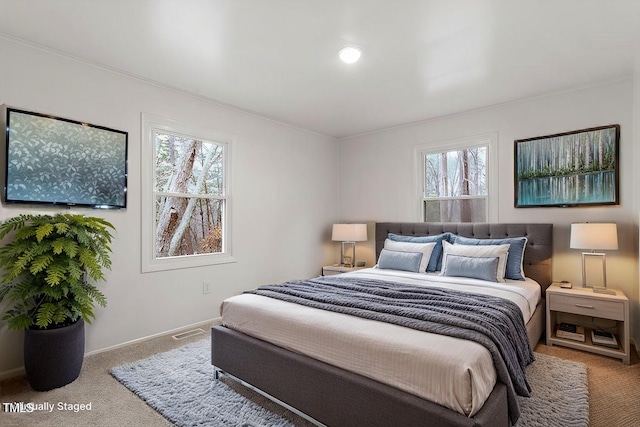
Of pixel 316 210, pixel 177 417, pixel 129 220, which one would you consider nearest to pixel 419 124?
pixel 316 210

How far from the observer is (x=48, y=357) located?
7.25ft

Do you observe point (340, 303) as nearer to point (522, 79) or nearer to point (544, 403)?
point (544, 403)

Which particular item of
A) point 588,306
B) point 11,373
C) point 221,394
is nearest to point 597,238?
point 588,306

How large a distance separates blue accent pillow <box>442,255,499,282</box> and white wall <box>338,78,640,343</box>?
836mm

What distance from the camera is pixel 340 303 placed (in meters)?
2.22

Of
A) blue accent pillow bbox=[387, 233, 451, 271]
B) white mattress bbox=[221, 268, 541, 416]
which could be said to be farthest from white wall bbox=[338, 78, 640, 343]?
white mattress bbox=[221, 268, 541, 416]

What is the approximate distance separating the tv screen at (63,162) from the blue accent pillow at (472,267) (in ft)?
10.6

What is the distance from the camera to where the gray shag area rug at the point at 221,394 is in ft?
6.27

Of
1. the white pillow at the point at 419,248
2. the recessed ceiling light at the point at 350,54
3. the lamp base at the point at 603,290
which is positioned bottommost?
the lamp base at the point at 603,290

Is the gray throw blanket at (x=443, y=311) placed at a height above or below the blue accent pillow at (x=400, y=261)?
below

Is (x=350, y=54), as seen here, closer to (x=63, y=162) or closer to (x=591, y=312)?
(x=63, y=162)

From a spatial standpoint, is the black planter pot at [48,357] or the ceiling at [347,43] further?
the black planter pot at [48,357]

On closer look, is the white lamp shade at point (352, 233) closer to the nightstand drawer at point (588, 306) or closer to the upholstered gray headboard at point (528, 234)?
the upholstered gray headboard at point (528, 234)

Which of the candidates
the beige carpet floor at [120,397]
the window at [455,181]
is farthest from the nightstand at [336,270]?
the beige carpet floor at [120,397]
